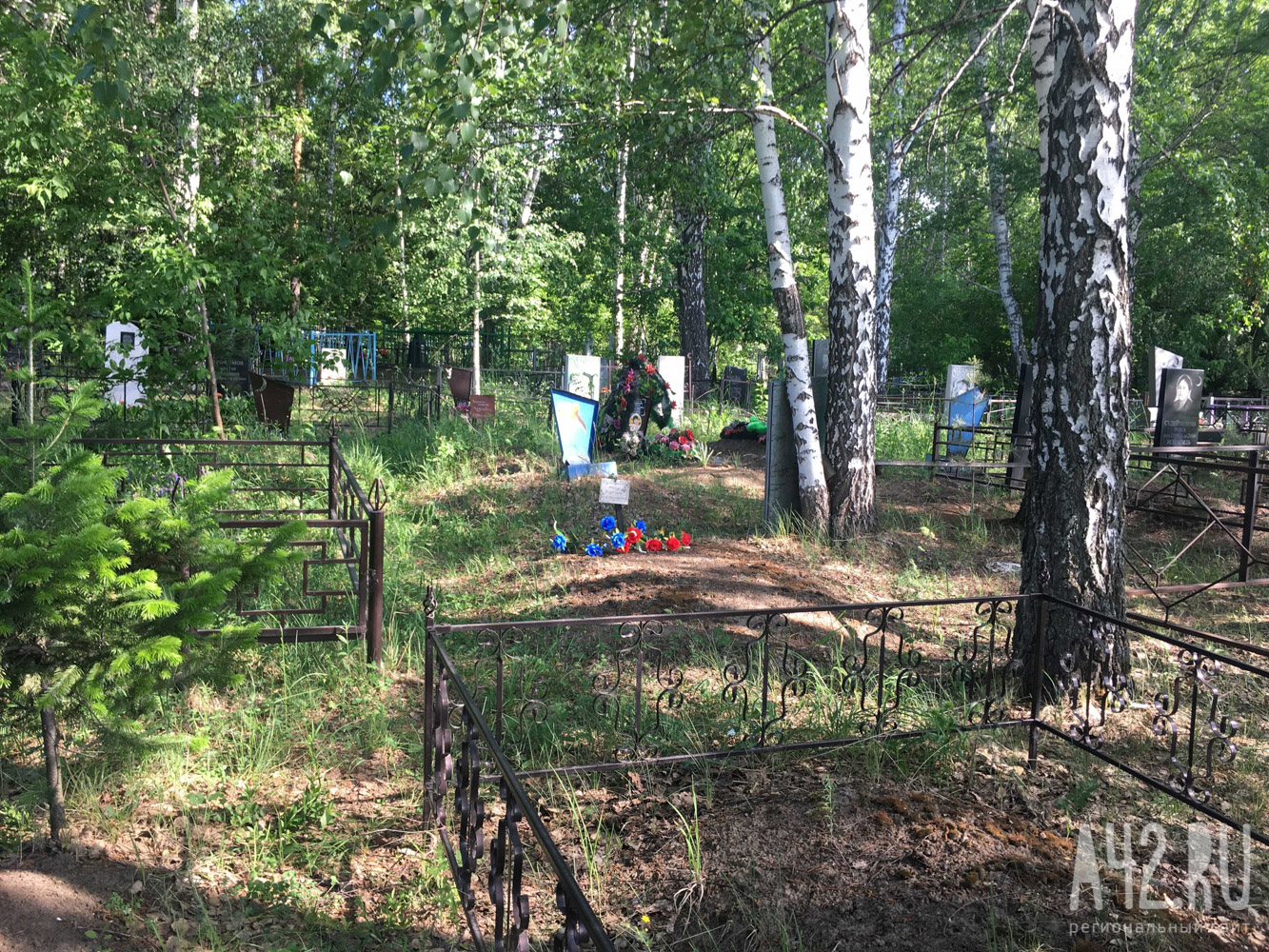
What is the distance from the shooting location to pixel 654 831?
130 inches

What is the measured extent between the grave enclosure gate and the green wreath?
19.4 feet

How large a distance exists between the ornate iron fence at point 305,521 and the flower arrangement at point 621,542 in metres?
1.56

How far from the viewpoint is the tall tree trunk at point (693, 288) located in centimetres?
1919

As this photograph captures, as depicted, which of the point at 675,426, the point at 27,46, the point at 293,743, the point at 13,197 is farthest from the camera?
the point at 13,197

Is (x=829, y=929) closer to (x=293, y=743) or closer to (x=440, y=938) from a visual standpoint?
(x=440, y=938)

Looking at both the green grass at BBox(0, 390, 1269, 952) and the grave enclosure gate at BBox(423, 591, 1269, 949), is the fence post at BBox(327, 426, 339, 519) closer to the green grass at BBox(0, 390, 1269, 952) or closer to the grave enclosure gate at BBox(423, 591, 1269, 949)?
the green grass at BBox(0, 390, 1269, 952)

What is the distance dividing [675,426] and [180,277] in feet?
A: 21.3

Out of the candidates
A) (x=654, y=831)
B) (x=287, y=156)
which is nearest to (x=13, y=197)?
(x=287, y=156)

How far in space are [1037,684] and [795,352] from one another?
4349mm

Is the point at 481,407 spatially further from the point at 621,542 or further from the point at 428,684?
the point at 428,684

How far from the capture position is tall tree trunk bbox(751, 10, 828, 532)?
25.3ft

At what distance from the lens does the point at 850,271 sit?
24.4 ft

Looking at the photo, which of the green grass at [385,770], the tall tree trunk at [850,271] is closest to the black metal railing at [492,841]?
the green grass at [385,770]

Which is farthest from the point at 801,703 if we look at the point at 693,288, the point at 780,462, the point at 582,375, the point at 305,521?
the point at 693,288
